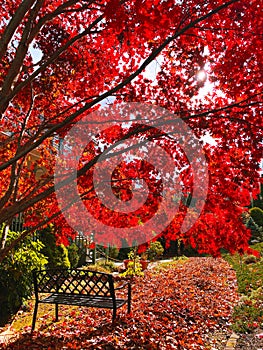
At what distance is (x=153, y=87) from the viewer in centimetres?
586

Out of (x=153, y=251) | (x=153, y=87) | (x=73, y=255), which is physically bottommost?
(x=153, y=251)

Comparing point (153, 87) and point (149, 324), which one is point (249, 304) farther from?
point (153, 87)

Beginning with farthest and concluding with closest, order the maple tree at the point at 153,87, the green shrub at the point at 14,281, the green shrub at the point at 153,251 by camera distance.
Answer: the green shrub at the point at 153,251 → the green shrub at the point at 14,281 → the maple tree at the point at 153,87

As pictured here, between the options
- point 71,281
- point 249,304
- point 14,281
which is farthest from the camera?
point 249,304

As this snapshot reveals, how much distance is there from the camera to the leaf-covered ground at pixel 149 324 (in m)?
4.94

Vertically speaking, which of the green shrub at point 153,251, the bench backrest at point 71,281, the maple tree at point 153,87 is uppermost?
the maple tree at point 153,87

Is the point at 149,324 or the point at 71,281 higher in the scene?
the point at 71,281

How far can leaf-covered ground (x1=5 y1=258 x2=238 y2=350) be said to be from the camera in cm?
494

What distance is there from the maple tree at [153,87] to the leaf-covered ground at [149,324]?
1.58 metres

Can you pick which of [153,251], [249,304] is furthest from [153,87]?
[153,251]

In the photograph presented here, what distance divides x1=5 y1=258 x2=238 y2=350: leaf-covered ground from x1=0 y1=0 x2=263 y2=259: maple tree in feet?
5.17

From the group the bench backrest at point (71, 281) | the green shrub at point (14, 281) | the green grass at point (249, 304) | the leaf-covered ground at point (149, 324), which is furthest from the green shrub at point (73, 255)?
the green grass at point (249, 304)

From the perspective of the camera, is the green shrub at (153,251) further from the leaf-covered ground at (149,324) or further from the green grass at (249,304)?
the leaf-covered ground at (149,324)

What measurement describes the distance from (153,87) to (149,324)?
4.24 metres
